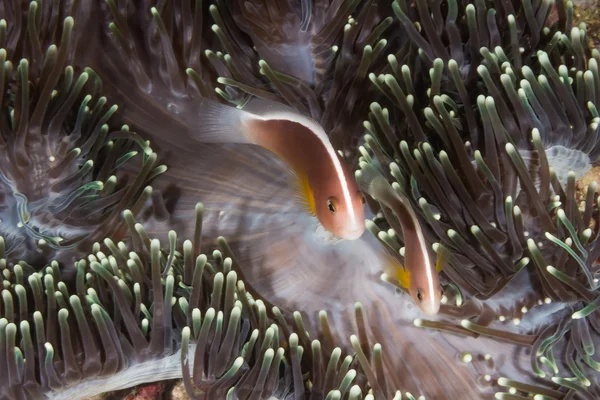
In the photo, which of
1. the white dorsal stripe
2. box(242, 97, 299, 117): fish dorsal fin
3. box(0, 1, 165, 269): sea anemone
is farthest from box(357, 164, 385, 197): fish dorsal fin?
box(0, 1, 165, 269): sea anemone

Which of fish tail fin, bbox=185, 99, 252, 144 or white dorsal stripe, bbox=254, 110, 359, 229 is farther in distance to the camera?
fish tail fin, bbox=185, 99, 252, 144

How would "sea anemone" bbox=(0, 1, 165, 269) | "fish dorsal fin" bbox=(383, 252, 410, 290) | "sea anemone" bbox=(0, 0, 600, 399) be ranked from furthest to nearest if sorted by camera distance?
1. "sea anemone" bbox=(0, 1, 165, 269)
2. "sea anemone" bbox=(0, 0, 600, 399)
3. "fish dorsal fin" bbox=(383, 252, 410, 290)

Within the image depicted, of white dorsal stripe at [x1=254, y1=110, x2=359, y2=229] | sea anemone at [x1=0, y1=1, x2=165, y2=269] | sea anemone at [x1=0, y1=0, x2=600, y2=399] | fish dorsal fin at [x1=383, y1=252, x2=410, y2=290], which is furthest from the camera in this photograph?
sea anemone at [x1=0, y1=1, x2=165, y2=269]

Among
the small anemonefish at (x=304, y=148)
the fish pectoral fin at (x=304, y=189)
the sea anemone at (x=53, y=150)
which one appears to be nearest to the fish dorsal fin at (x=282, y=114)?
the small anemonefish at (x=304, y=148)

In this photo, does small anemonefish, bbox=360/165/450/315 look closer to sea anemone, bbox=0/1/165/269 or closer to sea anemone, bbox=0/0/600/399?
sea anemone, bbox=0/0/600/399

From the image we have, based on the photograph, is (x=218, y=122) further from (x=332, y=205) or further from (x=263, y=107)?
(x=332, y=205)

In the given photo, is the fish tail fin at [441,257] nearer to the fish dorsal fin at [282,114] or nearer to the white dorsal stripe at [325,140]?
the white dorsal stripe at [325,140]

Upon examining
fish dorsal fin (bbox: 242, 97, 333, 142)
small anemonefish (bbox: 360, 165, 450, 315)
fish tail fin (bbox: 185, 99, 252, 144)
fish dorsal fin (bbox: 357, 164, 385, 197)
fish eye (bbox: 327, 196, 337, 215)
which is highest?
fish tail fin (bbox: 185, 99, 252, 144)
